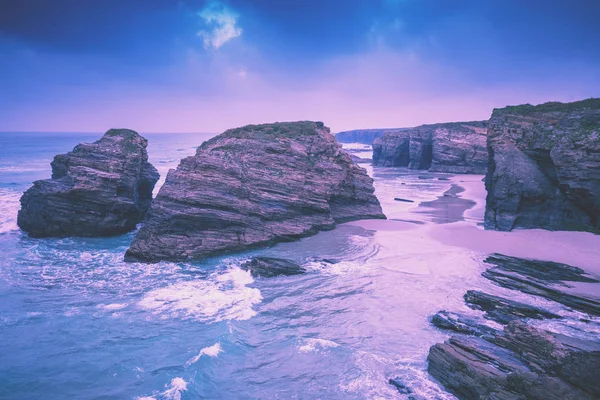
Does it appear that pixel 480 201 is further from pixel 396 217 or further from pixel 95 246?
pixel 95 246

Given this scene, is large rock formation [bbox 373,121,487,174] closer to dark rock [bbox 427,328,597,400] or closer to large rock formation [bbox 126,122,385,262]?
large rock formation [bbox 126,122,385,262]

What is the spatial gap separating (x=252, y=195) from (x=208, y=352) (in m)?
10.9

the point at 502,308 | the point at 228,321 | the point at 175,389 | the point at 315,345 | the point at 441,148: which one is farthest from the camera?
the point at 441,148

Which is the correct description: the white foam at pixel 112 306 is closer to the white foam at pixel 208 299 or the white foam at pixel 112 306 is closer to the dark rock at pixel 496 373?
the white foam at pixel 208 299

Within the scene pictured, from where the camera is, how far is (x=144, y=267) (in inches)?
664

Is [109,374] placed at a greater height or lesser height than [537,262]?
lesser

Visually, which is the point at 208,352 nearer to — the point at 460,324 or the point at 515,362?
the point at 460,324

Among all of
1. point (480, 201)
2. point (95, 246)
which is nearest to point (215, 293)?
point (95, 246)

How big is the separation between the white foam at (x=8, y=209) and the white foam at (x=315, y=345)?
23.2 meters

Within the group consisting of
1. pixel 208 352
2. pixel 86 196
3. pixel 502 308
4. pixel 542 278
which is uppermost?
pixel 86 196

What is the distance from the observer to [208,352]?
1002 centimetres

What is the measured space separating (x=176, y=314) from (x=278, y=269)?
192 inches

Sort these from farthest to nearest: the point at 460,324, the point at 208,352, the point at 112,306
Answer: the point at 112,306 → the point at 460,324 → the point at 208,352

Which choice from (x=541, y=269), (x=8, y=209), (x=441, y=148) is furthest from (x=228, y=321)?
(x=441, y=148)
